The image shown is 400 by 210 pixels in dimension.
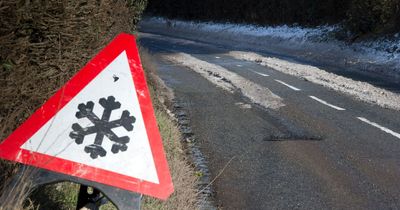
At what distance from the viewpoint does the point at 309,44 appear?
2886 centimetres

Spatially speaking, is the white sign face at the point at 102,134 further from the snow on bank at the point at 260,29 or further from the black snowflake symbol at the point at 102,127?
the snow on bank at the point at 260,29

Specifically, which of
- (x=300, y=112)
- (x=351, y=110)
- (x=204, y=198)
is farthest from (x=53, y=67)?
(x=351, y=110)

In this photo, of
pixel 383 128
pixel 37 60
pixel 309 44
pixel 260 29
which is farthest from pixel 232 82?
pixel 260 29

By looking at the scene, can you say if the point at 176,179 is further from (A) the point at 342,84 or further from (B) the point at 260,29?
(B) the point at 260,29

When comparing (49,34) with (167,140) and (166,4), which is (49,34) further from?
(166,4)

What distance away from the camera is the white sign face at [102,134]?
8.71 feet

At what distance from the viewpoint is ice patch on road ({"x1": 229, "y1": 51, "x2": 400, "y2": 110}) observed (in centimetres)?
1296

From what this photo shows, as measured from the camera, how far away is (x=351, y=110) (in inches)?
460

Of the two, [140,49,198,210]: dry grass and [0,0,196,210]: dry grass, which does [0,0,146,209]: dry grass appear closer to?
[0,0,196,210]: dry grass

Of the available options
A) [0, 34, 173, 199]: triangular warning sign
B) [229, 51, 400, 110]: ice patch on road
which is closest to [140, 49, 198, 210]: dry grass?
[0, 34, 173, 199]: triangular warning sign

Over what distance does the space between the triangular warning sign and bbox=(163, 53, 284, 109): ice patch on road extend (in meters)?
9.46

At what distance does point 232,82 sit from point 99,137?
511 inches

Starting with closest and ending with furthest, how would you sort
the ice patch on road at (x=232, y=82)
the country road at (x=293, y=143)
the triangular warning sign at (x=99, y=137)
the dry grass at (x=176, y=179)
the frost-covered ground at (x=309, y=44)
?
the triangular warning sign at (x=99, y=137), the dry grass at (x=176, y=179), the country road at (x=293, y=143), the ice patch on road at (x=232, y=82), the frost-covered ground at (x=309, y=44)

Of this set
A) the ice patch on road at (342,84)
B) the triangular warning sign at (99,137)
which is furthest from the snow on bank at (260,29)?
the triangular warning sign at (99,137)
